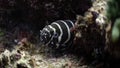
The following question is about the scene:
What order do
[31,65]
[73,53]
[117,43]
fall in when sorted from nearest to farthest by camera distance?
[117,43], [31,65], [73,53]

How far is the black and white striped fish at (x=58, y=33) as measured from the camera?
5320 millimetres

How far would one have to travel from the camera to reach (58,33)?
5.34 meters

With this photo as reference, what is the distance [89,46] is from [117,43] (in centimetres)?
130

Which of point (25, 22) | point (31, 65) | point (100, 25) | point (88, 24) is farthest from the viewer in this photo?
point (25, 22)

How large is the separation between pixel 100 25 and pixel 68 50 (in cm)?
151

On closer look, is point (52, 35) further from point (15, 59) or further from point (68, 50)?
point (15, 59)

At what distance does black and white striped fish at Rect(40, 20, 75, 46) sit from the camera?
17.5 ft

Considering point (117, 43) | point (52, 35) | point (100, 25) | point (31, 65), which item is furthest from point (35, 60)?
point (117, 43)

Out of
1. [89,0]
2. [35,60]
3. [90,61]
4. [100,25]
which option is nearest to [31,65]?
[35,60]

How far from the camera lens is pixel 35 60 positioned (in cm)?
514

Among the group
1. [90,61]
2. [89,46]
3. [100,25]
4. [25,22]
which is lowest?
[90,61]

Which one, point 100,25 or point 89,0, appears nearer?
point 100,25

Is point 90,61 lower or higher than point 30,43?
lower

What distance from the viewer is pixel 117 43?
3.30m
